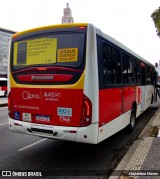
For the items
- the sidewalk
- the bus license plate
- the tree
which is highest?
the tree

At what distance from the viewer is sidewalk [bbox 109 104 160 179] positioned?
4707mm

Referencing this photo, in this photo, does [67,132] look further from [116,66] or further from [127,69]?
[127,69]

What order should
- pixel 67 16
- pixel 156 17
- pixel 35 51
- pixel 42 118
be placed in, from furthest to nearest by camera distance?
1. pixel 67 16
2. pixel 156 17
3. pixel 35 51
4. pixel 42 118

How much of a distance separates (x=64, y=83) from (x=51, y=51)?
0.80 m

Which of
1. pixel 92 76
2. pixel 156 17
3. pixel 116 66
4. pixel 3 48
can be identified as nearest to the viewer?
pixel 92 76

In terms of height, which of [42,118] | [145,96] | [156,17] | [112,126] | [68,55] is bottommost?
[112,126]

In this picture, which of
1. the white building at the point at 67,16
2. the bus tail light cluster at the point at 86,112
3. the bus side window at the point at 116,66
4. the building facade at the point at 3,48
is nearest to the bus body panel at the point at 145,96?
the bus side window at the point at 116,66

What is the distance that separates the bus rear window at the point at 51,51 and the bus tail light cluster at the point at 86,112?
761 mm

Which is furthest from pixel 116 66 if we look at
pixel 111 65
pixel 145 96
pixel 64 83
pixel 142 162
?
pixel 145 96

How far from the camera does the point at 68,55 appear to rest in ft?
17.8

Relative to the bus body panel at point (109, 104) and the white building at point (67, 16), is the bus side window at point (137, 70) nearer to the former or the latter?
the bus body panel at point (109, 104)

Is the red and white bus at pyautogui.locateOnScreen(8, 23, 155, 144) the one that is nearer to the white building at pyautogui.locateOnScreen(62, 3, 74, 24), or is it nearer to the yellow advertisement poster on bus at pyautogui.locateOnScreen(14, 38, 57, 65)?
the yellow advertisement poster on bus at pyautogui.locateOnScreen(14, 38, 57, 65)

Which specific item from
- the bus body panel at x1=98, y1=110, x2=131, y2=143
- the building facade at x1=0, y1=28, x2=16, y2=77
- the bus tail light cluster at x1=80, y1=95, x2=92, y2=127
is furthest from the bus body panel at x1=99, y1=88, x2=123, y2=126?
the building facade at x1=0, y1=28, x2=16, y2=77

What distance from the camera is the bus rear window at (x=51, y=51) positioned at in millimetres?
5371
